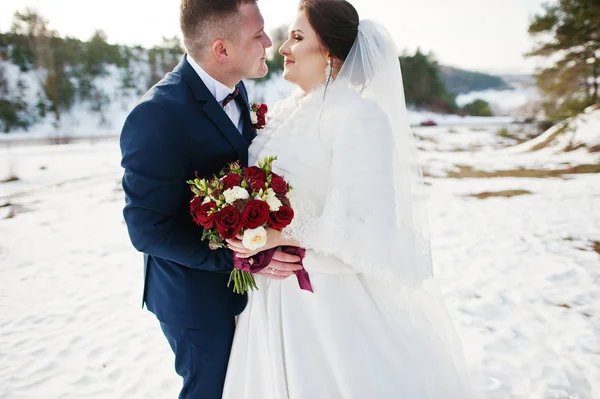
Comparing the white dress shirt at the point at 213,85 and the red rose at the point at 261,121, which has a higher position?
the white dress shirt at the point at 213,85

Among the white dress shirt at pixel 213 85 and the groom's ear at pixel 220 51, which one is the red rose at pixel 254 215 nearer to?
the white dress shirt at pixel 213 85

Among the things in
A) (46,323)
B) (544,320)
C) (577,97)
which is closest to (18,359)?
(46,323)

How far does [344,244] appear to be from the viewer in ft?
7.07

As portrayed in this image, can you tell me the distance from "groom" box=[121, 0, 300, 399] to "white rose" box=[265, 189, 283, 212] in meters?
0.37

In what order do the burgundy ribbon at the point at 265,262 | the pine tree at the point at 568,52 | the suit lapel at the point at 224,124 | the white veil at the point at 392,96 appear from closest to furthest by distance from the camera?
the burgundy ribbon at the point at 265,262 → the suit lapel at the point at 224,124 → the white veil at the point at 392,96 → the pine tree at the point at 568,52

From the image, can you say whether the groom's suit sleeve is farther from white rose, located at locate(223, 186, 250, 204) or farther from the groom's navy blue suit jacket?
white rose, located at locate(223, 186, 250, 204)

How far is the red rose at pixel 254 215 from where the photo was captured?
179cm

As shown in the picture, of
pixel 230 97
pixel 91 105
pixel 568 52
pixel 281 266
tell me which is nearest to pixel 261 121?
pixel 230 97

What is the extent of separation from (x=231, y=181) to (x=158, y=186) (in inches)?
14.5

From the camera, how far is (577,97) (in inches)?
980

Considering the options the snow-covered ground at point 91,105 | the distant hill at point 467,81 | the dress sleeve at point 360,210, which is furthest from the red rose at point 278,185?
the distant hill at point 467,81

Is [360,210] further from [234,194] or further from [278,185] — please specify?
[234,194]

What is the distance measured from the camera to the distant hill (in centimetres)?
11562

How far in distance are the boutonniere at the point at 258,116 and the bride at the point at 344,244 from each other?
63mm
